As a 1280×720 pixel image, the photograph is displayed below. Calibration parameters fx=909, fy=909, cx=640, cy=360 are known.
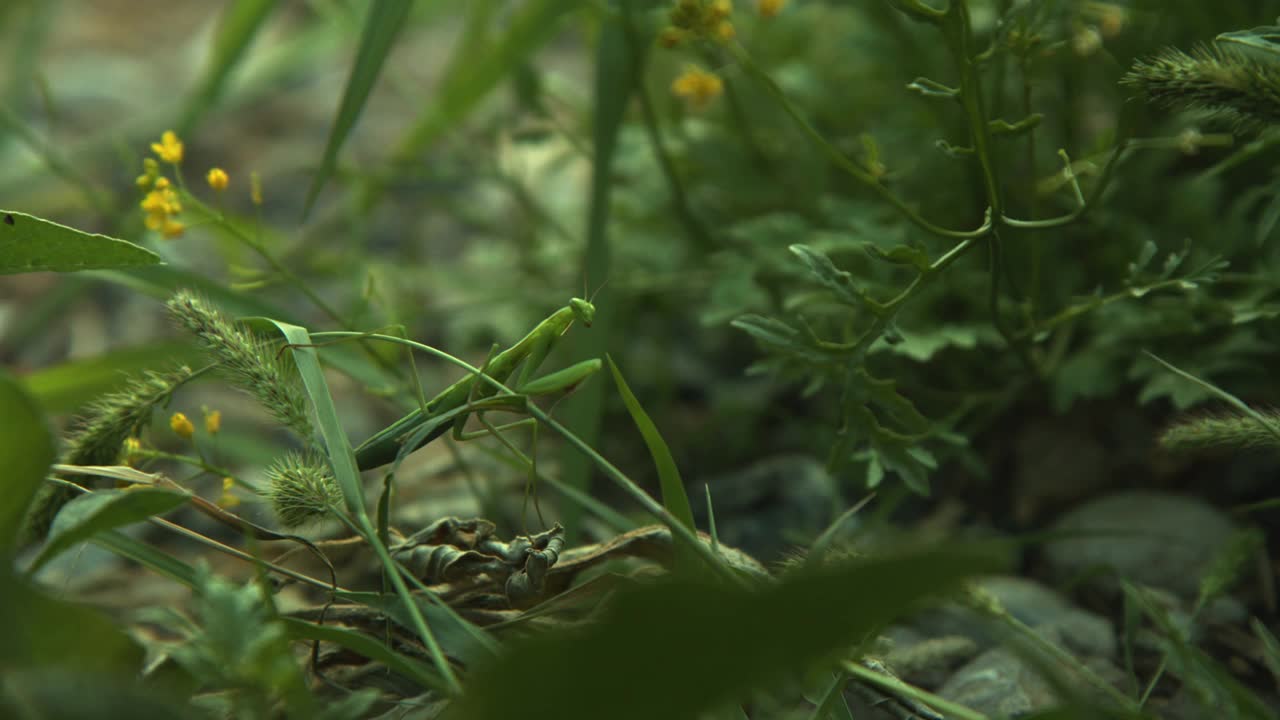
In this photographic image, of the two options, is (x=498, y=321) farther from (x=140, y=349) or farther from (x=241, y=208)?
(x=241, y=208)

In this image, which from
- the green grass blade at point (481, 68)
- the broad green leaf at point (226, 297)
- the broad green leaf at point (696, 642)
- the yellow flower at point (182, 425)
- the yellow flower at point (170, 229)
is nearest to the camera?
the broad green leaf at point (696, 642)

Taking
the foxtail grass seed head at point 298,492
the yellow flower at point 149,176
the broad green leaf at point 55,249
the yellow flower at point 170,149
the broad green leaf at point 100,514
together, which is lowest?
the foxtail grass seed head at point 298,492

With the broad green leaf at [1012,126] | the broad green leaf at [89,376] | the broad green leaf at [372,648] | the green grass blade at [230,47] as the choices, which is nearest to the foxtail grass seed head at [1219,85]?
the broad green leaf at [1012,126]

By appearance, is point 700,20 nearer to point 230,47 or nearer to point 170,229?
point 170,229

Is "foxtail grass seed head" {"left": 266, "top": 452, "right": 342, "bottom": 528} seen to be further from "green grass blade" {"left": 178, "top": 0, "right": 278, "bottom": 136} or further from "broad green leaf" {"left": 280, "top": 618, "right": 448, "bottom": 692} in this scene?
"green grass blade" {"left": 178, "top": 0, "right": 278, "bottom": 136}

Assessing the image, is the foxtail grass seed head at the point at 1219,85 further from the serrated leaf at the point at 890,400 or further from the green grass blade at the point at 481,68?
the green grass blade at the point at 481,68

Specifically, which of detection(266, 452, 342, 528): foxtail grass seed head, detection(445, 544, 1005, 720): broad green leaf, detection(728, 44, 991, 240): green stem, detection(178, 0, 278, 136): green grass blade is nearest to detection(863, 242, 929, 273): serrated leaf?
detection(728, 44, 991, 240): green stem

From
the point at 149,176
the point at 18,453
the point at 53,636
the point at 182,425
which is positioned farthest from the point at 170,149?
the point at 53,636
